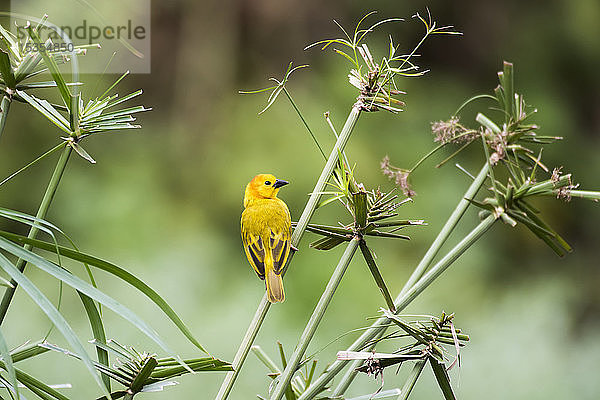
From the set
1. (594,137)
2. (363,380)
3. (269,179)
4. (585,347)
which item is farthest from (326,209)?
(269,179)

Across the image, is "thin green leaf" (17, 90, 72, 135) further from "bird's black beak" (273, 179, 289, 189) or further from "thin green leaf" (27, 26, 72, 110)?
"bird's black beak" (273, 179, 289, 189)

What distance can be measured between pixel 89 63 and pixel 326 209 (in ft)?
2.71

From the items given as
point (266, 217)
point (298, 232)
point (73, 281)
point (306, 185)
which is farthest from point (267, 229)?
point (306, 185)

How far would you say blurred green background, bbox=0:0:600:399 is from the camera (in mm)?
1562

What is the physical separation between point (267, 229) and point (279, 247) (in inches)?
1.3

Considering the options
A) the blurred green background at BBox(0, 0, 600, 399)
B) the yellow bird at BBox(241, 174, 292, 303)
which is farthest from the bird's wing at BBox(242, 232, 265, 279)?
the blurred green background at BBox(0, 0, 600, 399)

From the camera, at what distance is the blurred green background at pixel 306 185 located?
1.56 meters

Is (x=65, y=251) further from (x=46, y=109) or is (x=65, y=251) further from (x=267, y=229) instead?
(x=267, y=229)

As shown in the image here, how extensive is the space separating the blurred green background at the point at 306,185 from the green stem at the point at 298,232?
1.02 m

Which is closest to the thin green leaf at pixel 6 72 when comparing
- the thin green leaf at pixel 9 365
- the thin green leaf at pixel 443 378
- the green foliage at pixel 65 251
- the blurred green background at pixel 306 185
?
the green foliage at pixel 65 251

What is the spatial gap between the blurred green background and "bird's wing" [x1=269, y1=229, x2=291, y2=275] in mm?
919

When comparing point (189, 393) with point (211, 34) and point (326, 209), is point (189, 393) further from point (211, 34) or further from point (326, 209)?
point (211, 34)

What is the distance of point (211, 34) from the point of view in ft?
7.41

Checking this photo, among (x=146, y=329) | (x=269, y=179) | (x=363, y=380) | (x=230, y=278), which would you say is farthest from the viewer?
(x=230, y=278)
